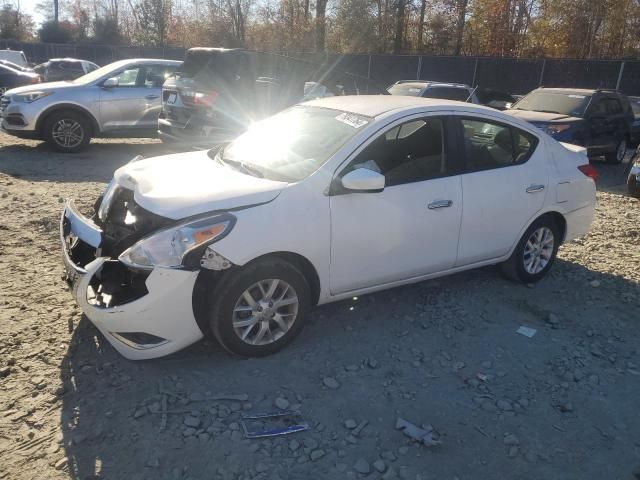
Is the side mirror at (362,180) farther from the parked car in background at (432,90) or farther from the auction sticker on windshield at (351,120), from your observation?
the parked car in background at (432,90)

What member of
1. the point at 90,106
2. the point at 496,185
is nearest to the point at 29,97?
the point at 90,106

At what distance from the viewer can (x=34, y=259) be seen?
16.3 feet

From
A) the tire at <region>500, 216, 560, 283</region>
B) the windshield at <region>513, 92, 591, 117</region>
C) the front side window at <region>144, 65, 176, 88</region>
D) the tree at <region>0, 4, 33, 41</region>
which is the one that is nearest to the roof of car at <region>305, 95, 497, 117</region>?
the tire at <region>500, 216, 560, 283</region>

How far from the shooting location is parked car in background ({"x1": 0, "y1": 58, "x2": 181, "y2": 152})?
31.7ft

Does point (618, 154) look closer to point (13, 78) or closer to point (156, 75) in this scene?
point (156, 75)

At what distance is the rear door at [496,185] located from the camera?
435 cm

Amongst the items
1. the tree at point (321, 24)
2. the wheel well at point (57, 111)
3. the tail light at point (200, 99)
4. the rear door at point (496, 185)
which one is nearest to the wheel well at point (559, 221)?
the rear door at point (496, 185)

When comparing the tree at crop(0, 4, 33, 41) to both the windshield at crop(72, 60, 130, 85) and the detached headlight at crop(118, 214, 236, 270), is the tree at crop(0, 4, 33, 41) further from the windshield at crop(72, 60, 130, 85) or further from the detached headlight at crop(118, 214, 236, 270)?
the detached headlight at crop(118, 214, 236, 270)

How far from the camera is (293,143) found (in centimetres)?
414

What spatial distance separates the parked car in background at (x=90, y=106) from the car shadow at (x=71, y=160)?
1.22ft

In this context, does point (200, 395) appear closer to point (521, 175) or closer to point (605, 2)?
point (521, 175)

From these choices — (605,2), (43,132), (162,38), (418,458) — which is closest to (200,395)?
(418,458)

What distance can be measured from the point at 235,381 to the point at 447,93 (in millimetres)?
11916

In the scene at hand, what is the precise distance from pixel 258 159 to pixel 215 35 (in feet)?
143
